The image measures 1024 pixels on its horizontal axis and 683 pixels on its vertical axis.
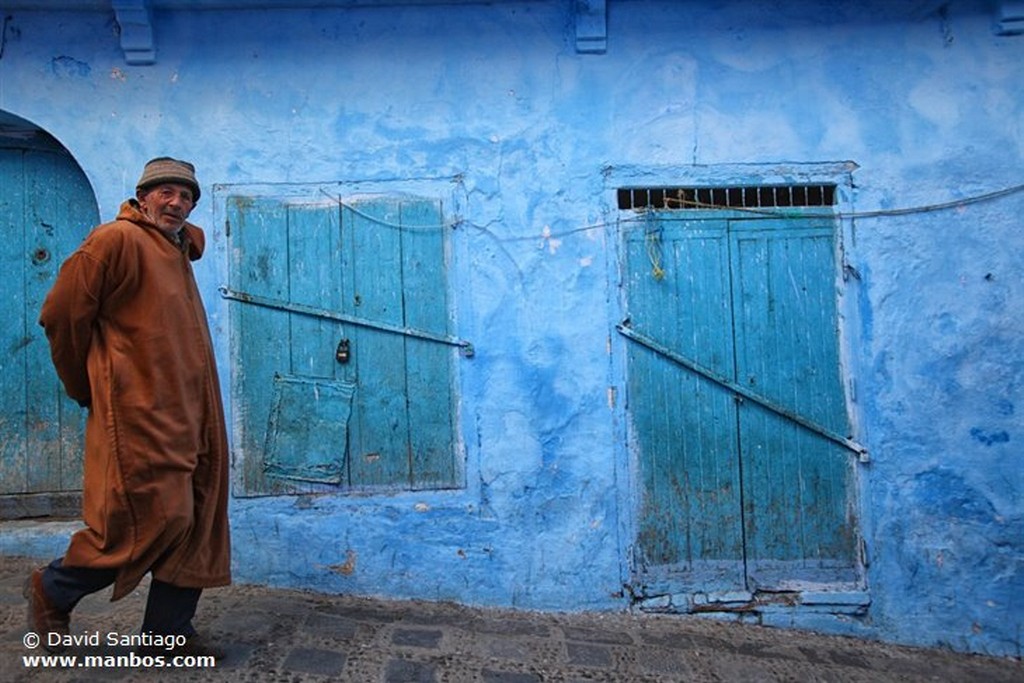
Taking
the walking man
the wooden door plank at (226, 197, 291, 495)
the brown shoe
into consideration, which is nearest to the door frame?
the wooden door plank at (226, 197, 291, 495)

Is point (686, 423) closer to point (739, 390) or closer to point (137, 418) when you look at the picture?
point (739, 390)

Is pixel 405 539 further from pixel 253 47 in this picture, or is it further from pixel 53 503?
pixel 253 47

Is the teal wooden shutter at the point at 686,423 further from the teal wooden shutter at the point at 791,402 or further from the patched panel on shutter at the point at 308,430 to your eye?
the patched panel on shutter at the point at 308,430

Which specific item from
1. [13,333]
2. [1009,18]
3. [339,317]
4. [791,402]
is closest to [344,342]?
[339,317]

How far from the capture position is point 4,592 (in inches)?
123

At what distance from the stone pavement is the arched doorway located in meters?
0.43

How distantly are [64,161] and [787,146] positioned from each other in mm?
3839

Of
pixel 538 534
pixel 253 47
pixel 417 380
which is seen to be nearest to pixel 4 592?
pixel 417 380

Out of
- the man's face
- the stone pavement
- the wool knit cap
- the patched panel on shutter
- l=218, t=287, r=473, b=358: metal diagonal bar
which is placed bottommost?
the stone pavement

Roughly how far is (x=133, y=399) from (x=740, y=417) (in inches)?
108

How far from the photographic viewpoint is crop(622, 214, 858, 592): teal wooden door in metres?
3.62

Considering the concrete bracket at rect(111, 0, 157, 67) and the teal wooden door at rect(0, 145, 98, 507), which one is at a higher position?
the concrete bracket at rect(111, 0, 157, 67)

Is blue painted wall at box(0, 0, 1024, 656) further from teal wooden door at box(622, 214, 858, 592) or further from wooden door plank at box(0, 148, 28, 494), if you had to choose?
wooden door plank at box(0, 148, 28, 494)

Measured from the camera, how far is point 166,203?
8.33 ft
